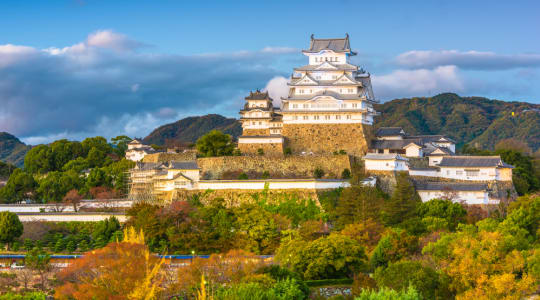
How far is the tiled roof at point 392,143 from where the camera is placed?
5362cm

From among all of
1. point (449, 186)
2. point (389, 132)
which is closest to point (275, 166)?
point (389, 132)

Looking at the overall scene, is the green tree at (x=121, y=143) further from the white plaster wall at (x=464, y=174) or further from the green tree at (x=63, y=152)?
the white plaster wall at (x=464, y=174)

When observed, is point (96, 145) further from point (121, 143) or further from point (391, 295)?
point (391, 295)

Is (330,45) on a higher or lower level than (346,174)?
higher

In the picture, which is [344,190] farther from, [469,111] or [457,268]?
[469,111]

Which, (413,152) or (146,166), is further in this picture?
(146,166)

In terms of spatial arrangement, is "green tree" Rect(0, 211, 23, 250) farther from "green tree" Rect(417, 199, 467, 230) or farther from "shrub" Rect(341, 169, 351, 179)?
"green tree" Rect(417, 199, 467, 230)

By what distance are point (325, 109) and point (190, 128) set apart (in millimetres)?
61009

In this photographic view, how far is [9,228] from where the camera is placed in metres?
43.9

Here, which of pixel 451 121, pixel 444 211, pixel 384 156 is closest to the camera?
pixel 444 211

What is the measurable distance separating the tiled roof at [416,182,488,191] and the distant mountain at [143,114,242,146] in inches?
2387

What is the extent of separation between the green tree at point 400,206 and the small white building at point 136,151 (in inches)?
1042

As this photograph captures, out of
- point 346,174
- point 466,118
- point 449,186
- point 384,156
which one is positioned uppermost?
point 466,118

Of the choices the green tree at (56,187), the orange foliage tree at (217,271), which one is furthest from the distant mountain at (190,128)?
the orange foliage tree at (217,271)
